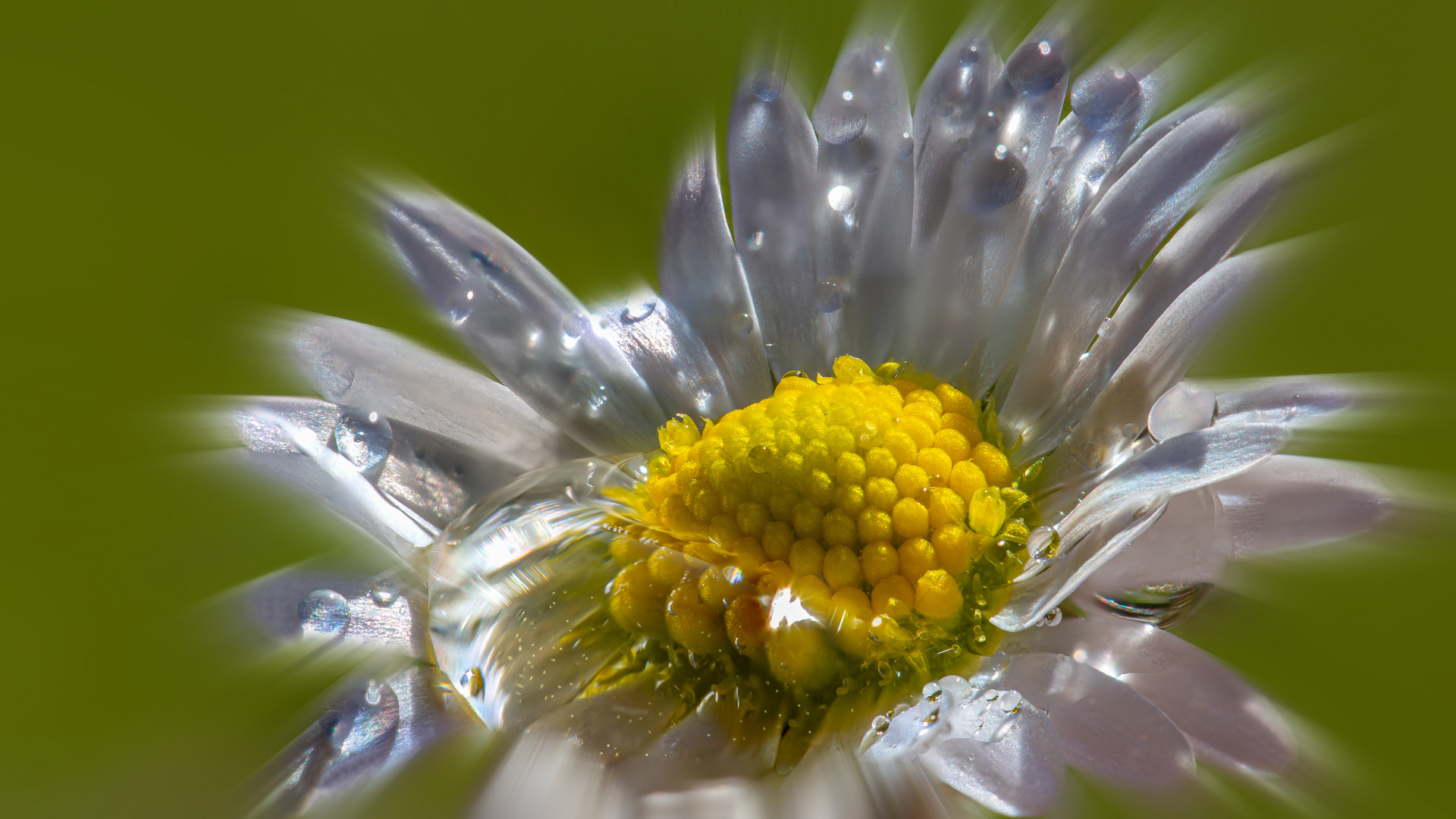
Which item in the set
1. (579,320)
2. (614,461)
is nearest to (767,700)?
(614,461)

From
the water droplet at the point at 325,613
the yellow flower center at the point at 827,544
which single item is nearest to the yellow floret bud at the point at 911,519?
the yellow flower center at the point at 827,544

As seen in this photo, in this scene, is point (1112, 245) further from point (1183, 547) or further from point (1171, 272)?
point (1183, 547)

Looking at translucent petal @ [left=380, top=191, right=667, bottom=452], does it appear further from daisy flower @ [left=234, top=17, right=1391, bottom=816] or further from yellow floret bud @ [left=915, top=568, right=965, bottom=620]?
yellow floret bud @ [left=915, top=568, right=965, bottom=620]

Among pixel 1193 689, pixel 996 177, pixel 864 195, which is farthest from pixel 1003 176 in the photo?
pixel 1193 689

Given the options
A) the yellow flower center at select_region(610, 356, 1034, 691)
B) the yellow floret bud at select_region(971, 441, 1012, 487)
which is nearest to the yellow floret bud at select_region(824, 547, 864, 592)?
the yellow flower center at select_region(610, 356, 1034, 691)

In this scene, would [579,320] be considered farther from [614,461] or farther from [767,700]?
[767,700]

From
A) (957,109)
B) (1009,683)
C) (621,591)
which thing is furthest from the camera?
(957,109)
